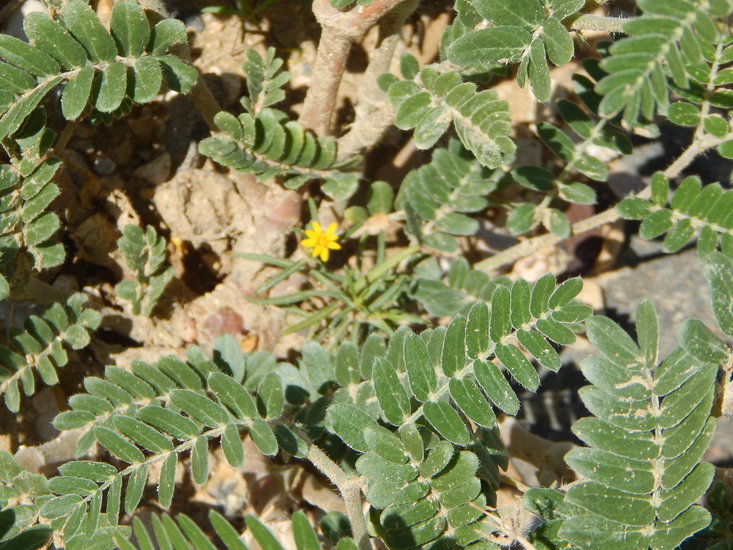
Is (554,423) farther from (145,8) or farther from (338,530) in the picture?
(145,8)

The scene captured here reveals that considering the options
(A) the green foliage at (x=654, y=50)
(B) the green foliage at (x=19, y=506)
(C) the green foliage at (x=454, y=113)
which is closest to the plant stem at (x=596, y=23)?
(C) the green foliage at (x=454, y=113)

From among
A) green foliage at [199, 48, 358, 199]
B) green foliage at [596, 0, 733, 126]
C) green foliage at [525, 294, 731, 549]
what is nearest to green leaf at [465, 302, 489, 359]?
green foliage at [525, 294, 731, 549]

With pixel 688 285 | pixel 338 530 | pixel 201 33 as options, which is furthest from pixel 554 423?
pixel 201 33

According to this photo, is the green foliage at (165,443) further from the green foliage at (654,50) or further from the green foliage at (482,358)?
the green foliage at (654,50)

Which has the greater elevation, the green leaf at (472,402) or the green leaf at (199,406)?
the green leaf at (199,406)

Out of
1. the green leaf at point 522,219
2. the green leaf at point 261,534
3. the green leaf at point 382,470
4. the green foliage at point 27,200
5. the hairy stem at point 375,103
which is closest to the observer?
the green leaf at point 261,534

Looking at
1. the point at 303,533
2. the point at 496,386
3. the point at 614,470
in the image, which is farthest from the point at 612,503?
the point at 303,533

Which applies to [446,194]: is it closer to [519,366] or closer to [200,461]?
[519,366]
